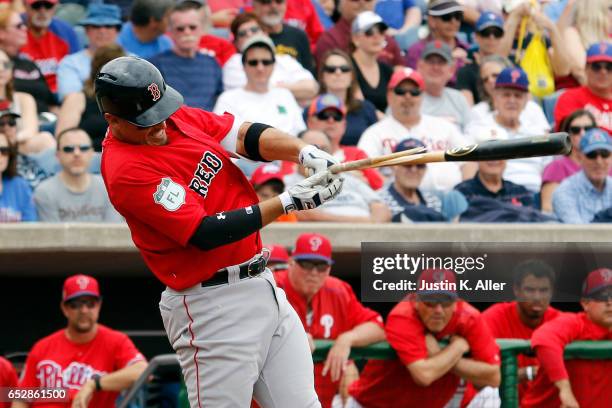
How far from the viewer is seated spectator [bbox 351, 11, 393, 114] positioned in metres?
9.07

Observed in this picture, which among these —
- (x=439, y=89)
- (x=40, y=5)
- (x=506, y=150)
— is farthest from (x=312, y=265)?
(x=40, y=5)

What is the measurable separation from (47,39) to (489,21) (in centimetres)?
330

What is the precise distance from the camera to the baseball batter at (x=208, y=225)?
427 cm

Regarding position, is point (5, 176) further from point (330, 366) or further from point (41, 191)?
point (330, 366)

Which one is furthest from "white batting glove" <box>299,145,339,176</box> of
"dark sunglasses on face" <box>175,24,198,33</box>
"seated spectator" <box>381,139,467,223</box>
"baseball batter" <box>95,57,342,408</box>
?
"dark sunglasses on face" <box>175,24,198,33</box>

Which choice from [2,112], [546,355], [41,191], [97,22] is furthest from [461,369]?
[97,22]

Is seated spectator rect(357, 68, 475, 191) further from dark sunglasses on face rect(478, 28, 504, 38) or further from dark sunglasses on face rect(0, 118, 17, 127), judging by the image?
dark sunglasses on face rect(0, 118, 17, 127)

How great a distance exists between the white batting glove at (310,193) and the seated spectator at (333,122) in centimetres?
362

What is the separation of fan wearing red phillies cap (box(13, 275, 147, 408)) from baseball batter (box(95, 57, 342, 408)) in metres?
2.25

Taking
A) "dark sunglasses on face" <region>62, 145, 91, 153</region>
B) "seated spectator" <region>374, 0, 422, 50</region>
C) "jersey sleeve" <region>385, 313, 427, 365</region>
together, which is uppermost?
"seated spectator" <region>374, 0, 422, 50</region>

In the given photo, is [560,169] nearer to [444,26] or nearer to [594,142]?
[594,142]

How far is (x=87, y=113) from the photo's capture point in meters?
8.15

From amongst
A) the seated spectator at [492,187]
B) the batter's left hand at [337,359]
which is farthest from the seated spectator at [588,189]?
the batter's left hand at [337,359]

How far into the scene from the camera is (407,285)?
20.1 ft
